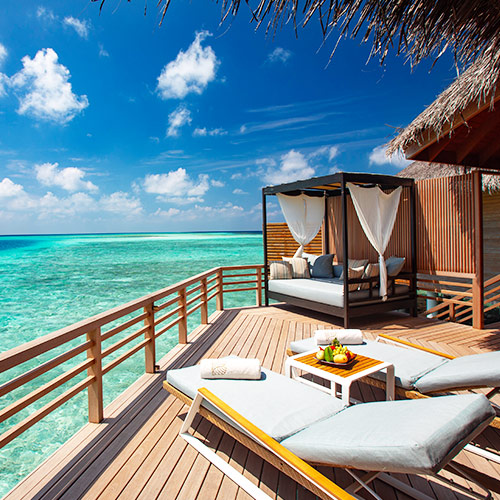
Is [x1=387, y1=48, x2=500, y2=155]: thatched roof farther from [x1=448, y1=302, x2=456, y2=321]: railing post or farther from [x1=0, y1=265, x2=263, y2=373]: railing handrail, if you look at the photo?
[x1=0, y1=265, x2=263, y2=373]: railing handrail

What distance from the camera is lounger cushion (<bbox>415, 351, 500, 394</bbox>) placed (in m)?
1.91

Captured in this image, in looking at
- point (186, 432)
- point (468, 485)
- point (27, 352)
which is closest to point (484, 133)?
point (468, 485)

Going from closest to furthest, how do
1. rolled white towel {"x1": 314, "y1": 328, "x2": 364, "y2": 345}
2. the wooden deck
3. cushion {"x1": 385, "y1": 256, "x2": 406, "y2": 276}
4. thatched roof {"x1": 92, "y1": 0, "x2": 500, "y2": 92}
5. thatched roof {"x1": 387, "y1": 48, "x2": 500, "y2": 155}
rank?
the wooden deck → thatched roof {"x1": 92, "y1": 0, "x2": 500, "y2": 92} → thatched roof {"x1": 387, "y1": 48, "x2": 500, "y2": 155} → rolled white towel {"x1": 314, "y1": 328, "x2": 364, "y2": 345} → cushion {"x1": 385, "y1": 256, "x2": 406, "y2": 276}

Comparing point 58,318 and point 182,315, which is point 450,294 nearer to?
point 182,315

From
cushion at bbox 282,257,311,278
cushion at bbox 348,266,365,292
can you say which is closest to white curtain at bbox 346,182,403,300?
cushion at bbox 348,266,365,292

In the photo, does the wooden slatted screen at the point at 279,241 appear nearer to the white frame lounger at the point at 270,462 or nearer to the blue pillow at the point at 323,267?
the blue pillow at the point at 323,267

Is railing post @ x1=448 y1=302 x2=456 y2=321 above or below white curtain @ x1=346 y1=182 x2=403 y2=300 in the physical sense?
below

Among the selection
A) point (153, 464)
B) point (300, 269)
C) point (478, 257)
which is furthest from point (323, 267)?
point (153, 464)

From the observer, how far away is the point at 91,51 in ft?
72.6

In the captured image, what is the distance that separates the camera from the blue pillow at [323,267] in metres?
6.60

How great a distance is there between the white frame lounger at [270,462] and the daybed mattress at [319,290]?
335cm

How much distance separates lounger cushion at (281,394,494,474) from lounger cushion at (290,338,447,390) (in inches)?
32.4

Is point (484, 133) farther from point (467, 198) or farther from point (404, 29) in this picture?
point (404, 29)

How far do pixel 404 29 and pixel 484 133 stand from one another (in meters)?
2.24
